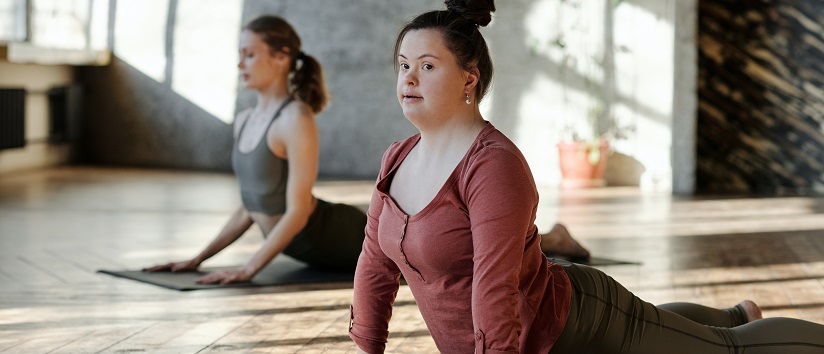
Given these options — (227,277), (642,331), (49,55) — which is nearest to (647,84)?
(49,55)

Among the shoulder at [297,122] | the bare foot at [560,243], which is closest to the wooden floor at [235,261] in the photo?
the bare foot at [560,243]

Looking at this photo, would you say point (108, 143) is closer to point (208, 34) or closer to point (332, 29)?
point (208, 34)

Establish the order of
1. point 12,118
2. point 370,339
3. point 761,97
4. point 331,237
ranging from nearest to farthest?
point 370,339 → point 331,237 → point 761,97 → point 12,118

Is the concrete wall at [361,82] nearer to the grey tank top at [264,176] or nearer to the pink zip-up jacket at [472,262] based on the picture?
the grey tank top at [264,176]

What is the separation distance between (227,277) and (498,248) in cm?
228

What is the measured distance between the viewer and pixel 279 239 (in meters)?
3.93

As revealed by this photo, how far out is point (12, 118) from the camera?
28.6ft

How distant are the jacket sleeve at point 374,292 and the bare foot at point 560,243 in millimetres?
2355

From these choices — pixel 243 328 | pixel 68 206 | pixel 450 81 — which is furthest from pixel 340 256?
pixel 68 206

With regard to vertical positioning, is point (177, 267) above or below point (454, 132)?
below

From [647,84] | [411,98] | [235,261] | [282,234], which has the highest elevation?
[411,98]

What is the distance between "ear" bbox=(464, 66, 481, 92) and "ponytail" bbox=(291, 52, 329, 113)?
6.78 ft

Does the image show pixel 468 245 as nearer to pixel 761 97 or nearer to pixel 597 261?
pixel 597 261

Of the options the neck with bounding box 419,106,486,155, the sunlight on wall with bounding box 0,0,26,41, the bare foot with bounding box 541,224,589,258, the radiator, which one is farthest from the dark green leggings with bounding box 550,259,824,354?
the sunlight on wall with bounding box 0,0,26,41
